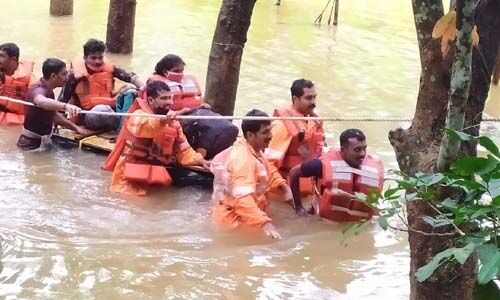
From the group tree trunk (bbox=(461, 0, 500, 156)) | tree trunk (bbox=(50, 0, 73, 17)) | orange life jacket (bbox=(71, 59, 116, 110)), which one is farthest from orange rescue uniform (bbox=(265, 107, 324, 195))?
tree trunk (bbox=(50, 0, 73, 17))

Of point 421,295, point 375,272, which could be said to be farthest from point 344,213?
point 421,295

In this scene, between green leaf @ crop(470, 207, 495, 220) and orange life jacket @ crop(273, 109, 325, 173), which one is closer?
green leaf @ crop(470, 207, 495, 220)

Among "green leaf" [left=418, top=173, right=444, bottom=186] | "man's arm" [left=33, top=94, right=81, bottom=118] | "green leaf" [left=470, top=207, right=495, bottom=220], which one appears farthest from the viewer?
"man's arm" [left=33, top=94, right=81, bottom=118]

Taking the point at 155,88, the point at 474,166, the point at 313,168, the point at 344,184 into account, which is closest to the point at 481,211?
the point at 474,166

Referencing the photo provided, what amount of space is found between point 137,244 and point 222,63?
2146 mm

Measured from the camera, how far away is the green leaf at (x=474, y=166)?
68.9 inches

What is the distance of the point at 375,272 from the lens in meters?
5.17

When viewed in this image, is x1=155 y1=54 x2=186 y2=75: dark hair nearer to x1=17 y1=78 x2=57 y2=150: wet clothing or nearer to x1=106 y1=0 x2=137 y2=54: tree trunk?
x1=17 y1=78 x2=57 y2=150: wet clothing

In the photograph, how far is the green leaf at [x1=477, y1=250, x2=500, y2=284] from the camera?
1.60 m

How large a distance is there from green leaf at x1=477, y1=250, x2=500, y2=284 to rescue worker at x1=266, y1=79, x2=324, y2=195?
4.51 metres

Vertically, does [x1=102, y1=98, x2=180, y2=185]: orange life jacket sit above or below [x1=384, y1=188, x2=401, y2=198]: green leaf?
below

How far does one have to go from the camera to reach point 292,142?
6203 mm

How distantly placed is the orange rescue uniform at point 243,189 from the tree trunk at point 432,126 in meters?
2.23

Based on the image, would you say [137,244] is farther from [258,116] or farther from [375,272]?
[375,272]
